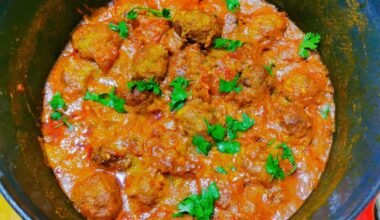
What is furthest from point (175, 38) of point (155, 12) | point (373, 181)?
point (373, 181)

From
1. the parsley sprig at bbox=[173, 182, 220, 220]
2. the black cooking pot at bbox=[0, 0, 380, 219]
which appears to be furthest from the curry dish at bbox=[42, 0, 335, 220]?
the black cooking pot at bbox=[0, 0, 380, 219]

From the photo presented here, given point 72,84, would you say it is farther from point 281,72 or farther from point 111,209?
point 281,72

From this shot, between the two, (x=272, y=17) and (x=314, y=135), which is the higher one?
(x=272, y=17)

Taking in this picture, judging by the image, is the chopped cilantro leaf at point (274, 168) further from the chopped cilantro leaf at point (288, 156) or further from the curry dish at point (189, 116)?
the chopped cilantro leaf at point (288, 156)

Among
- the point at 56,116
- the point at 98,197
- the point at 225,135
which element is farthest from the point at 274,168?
the point at 56,116

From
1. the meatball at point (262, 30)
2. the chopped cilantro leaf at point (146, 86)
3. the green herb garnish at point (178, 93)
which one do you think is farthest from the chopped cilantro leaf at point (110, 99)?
the meatball at point (262, 30)

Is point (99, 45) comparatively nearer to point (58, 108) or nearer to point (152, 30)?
point (152, 30)
